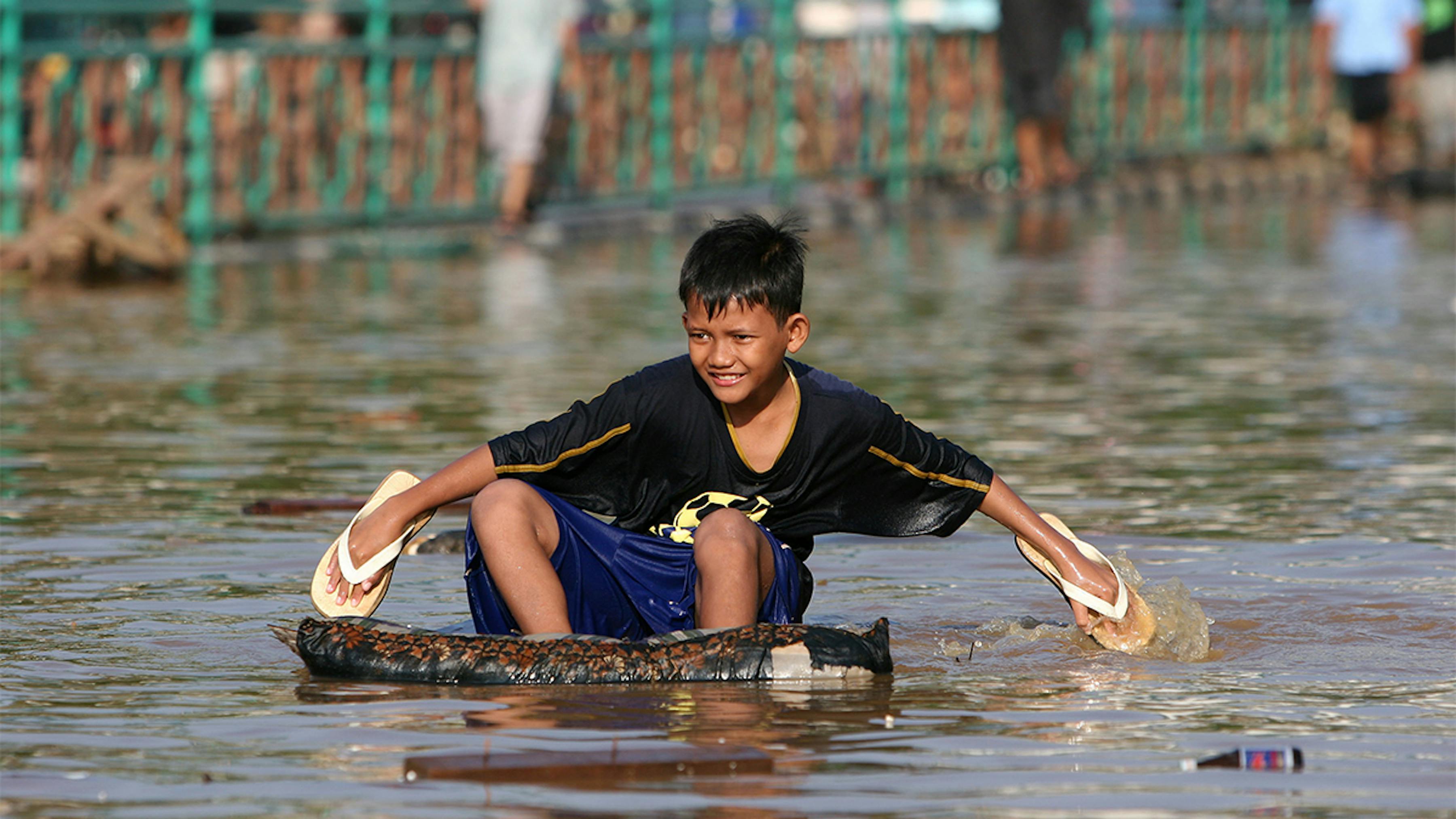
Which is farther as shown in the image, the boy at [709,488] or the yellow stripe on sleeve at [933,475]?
the yellow stripe on sleeve at [933,475]

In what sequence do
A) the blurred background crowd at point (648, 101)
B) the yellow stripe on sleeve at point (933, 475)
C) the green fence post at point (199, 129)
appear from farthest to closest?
the green fence post at point (199, 129)
the blurred background crowd at point (648, 101)
the yellow stripe on sleeve at point (933, 475)

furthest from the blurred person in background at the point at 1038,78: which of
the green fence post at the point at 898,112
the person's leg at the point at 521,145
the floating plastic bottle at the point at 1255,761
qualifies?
the floating plastic bottle at the point at 1255,761

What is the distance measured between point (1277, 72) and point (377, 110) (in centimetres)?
1240

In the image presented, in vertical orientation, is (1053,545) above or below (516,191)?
above

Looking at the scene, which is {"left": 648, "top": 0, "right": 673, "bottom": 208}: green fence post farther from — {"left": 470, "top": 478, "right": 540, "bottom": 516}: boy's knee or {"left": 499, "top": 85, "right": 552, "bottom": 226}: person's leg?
{"left": 470, "top": 478, "right": 540, "bottom": 516}: boy's knee

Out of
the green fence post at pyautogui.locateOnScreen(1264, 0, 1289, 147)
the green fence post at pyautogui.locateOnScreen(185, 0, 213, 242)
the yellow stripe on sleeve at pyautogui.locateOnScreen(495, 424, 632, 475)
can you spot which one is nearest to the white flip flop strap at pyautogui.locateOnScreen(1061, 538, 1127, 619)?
the yellow stripe on sleeve at pyautogui.locateOnScreen(495, 424, 632, 475)

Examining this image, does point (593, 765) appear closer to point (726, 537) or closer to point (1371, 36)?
point (726, 537)

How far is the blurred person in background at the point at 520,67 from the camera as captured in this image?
55.7 feet

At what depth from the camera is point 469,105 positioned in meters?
17.7

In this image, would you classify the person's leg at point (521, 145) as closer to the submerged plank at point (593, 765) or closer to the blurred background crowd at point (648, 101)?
the blurred background crowd at point (648, 101)

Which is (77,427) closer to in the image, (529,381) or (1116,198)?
(529,381)

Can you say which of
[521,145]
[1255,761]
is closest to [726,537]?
[1255,761]

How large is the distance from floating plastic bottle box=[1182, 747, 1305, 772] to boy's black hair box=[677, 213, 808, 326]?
138cm

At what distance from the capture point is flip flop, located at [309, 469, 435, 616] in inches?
207
